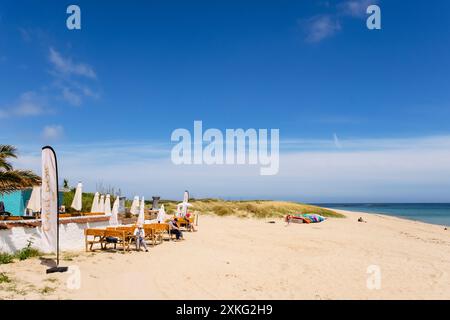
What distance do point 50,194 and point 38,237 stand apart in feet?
8.59

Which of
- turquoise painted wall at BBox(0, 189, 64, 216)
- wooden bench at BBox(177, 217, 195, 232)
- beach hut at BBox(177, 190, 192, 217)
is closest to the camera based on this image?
wooden bench at BBox(177, 217, 195, 232)

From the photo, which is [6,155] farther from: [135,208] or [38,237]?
[135,208]

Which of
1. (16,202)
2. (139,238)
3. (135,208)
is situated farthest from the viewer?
(16,202)

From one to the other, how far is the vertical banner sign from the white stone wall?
1.46 ft

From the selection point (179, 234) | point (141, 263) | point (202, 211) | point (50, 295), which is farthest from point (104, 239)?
point (202, 211)

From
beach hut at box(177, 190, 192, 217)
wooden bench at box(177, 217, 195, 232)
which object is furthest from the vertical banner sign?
beach hut at box(177, 190, 192, 217)

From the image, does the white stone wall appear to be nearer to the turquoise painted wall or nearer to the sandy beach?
the sandy beach

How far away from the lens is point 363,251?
14164mm

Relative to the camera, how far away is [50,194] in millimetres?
8906

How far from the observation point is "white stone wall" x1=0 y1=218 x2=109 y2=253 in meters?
9.94

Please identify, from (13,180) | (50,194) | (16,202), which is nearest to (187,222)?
(13,180)

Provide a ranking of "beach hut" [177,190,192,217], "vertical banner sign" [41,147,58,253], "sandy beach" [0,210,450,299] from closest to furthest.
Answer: "sandy beach" [0,210,450,299], "vertical banner sign" [41,147,58,253], "beach hut" [177,190,192,217]
